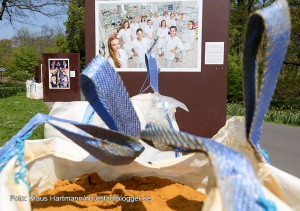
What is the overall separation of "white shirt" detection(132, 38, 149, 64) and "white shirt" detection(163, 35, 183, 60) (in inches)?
7.3

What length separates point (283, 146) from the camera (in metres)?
5.18

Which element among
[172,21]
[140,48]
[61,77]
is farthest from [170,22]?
[61,77]

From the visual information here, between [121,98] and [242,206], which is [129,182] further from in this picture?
[242,206]

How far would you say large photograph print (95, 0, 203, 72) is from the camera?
10.6ft

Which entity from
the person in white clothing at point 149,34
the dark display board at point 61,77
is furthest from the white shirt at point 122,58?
the dark display board at point 61,77

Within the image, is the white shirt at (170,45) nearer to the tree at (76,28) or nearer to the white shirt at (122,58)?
the white shirt at (122,58)

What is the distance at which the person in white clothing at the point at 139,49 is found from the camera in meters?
3.24

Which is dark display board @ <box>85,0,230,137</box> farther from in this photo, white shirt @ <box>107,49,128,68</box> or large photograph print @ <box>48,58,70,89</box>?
large photograph print @ <box>48,58,70,89</box>

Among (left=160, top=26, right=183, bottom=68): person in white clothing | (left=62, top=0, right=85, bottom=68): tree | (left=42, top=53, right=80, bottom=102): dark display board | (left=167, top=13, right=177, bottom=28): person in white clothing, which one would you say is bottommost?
(left=42, top=53, right=80, bottom=102): dark display board

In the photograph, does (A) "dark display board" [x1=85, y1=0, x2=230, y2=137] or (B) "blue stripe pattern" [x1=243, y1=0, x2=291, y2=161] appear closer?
(B) "blue stripe pattern" [x1=243, y1=0, x2=291, y2=161]

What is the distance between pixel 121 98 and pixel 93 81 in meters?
0.07

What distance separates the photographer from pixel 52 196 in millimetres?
762

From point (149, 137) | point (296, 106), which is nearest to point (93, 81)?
point (149, 137)

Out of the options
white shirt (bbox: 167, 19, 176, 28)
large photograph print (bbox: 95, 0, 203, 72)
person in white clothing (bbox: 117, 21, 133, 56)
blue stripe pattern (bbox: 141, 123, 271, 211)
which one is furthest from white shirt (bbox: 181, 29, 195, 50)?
blue stripe pattern (bbox: 141, 123, 271, 211)
